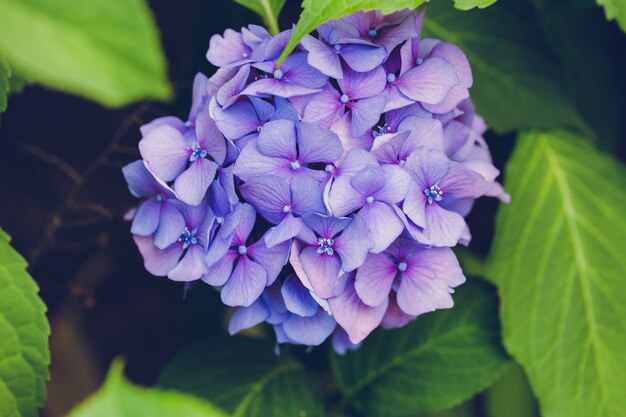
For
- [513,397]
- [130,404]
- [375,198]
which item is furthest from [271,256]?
[513,397]

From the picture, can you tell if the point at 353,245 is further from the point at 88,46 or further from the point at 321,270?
the point at 88,46

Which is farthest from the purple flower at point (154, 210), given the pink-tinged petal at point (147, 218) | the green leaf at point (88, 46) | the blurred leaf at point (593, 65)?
the blurred leaf at point (593, 65)

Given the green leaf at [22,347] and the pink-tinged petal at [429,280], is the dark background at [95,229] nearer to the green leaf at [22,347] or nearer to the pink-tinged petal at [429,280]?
the green leaf at [22,347]

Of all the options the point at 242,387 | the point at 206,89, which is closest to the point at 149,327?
the point at 242,387

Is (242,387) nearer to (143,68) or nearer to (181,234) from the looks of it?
(181,234)

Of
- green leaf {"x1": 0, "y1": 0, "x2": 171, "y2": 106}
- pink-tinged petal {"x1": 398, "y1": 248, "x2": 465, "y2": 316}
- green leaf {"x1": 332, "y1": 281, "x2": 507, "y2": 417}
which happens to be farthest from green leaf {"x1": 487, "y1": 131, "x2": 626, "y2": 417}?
green leaf {"x1": 0, "y1": 0, "x2": 171, "y2": 106}
